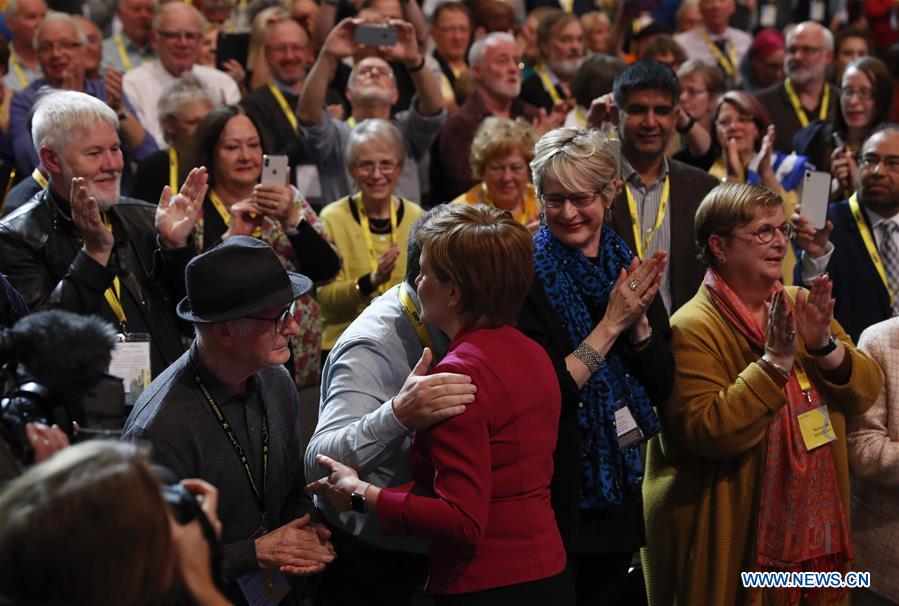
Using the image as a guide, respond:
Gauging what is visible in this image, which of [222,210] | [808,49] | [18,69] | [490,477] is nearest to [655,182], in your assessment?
[222,210]

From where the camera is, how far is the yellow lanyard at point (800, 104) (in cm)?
682

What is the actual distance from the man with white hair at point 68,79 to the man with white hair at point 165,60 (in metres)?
0.56

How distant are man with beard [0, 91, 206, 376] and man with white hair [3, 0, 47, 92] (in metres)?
3.14

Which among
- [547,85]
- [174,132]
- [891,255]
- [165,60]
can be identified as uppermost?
[165,60]

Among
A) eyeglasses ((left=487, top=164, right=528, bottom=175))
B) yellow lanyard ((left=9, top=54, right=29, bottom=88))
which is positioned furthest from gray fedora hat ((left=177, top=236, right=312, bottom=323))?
yellow lanyard ((left=9, top=54, right=29, bottom=88))

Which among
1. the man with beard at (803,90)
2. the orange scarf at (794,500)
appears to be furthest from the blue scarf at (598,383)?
the man with beard at (803,90)

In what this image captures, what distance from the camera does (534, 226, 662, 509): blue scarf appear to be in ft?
10.3

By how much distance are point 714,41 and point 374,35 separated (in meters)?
3.83

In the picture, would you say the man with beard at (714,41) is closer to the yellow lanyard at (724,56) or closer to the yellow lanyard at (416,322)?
the yellow lanyard at (724,56)

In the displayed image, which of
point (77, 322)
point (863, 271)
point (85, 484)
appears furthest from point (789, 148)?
point (85, 484)

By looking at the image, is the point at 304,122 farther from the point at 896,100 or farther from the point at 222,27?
the point at 896,100

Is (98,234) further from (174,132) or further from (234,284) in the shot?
(174,132)

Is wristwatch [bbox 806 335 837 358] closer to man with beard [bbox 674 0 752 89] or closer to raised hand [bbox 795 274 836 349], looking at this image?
raised hand [bbox 795 274 836 349]

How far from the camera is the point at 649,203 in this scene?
4.39m
